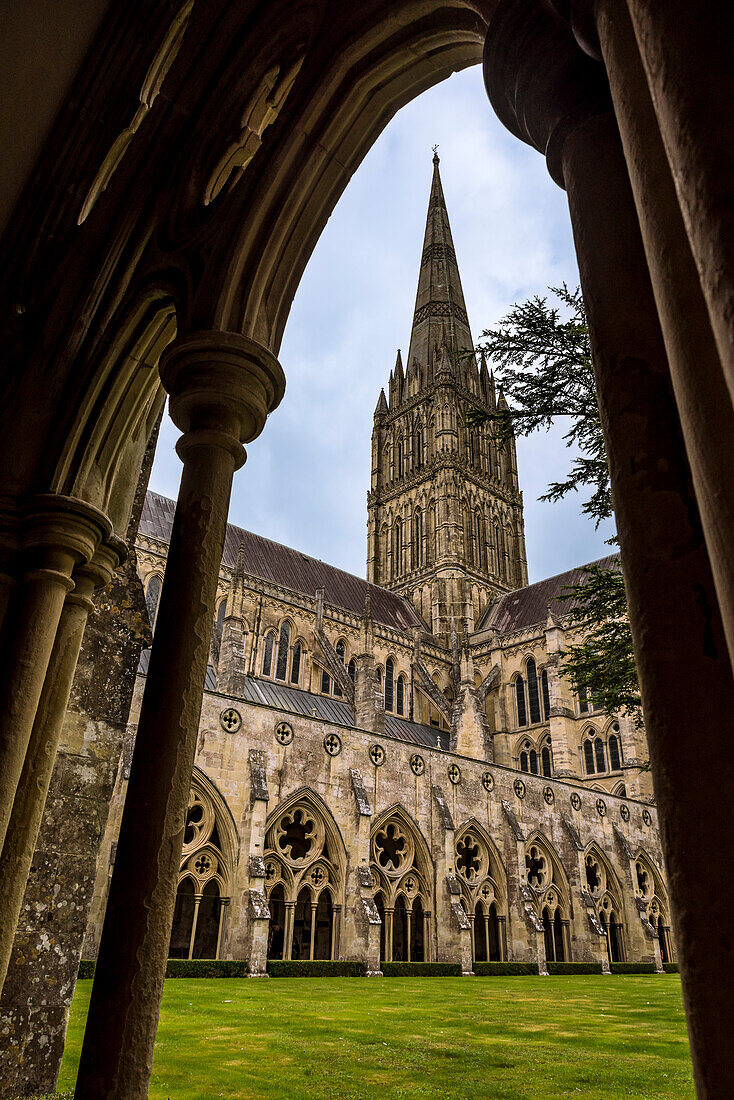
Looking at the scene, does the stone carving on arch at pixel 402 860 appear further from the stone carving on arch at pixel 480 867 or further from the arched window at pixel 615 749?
the arched window at pixel 615 749

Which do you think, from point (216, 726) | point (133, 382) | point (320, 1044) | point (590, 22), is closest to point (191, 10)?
point (133, 382)

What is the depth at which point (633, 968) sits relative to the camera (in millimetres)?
18766

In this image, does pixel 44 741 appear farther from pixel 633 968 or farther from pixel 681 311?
pixel 633 968

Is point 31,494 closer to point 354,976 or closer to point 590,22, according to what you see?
point 590,22

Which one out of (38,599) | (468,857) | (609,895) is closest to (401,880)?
(468,857)

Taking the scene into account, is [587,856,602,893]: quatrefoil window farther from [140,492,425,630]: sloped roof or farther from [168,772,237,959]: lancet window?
[140,492,425,630]: sloped roof

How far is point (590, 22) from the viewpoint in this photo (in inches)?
59.2

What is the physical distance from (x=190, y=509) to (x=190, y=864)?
12229mm

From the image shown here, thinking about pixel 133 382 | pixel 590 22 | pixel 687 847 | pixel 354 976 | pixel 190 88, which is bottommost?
pixel 354 976

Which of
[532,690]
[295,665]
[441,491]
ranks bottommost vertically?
[295,665]

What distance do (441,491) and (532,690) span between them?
13.3 metres

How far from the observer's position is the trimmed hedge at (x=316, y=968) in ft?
42.7

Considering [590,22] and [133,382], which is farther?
[133,382]

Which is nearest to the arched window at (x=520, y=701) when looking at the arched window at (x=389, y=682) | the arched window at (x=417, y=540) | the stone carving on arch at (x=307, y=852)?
the arched window at (x=389, y=682)
